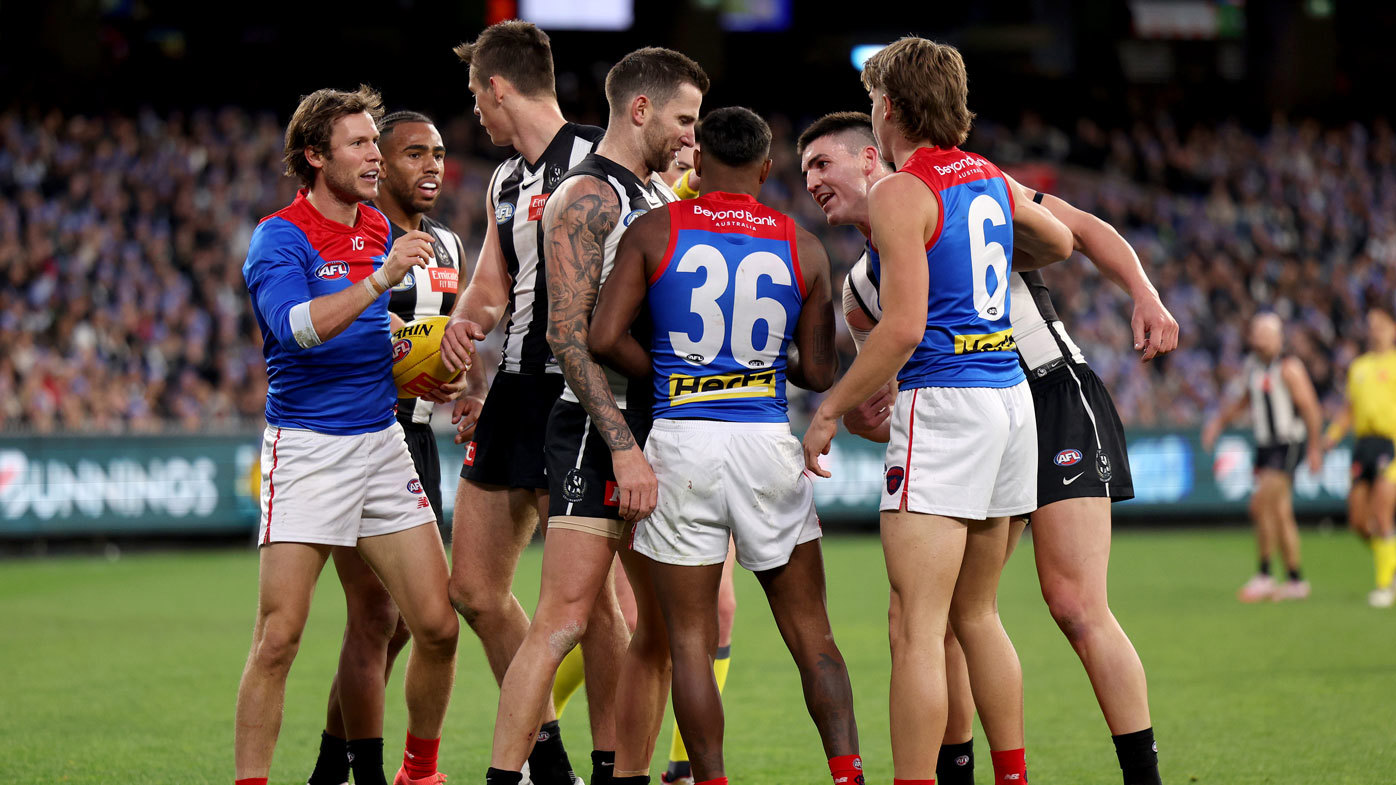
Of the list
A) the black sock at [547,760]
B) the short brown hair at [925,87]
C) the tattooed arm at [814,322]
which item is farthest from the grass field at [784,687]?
the short brown hair at [925,87]

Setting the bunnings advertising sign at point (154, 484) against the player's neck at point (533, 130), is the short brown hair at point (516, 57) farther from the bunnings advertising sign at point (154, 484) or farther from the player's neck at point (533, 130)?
the bunnings advertising sign at point (154, 484)

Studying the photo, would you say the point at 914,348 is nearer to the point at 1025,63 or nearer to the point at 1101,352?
the point at 1101,352

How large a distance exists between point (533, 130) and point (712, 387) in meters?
1.58

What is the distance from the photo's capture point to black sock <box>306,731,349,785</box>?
19.5ft

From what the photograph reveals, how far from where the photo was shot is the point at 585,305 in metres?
4.92

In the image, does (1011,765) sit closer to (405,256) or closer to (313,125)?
(405,256)

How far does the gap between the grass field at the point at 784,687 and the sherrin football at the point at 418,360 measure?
1.79 metres

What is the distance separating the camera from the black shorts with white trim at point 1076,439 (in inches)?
207

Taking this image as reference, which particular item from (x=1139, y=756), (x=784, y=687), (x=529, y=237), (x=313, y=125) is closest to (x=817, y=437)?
(x=529, y=237)

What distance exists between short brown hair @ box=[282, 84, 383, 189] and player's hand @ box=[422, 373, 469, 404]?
3.35 ft

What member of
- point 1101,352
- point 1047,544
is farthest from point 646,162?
point 1101,352

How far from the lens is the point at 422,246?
5.01 meters

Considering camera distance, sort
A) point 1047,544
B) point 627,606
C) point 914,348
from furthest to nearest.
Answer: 1. point 627,606
2. point 1047,544
3. point 914,348

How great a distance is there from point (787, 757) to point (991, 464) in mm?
2534
